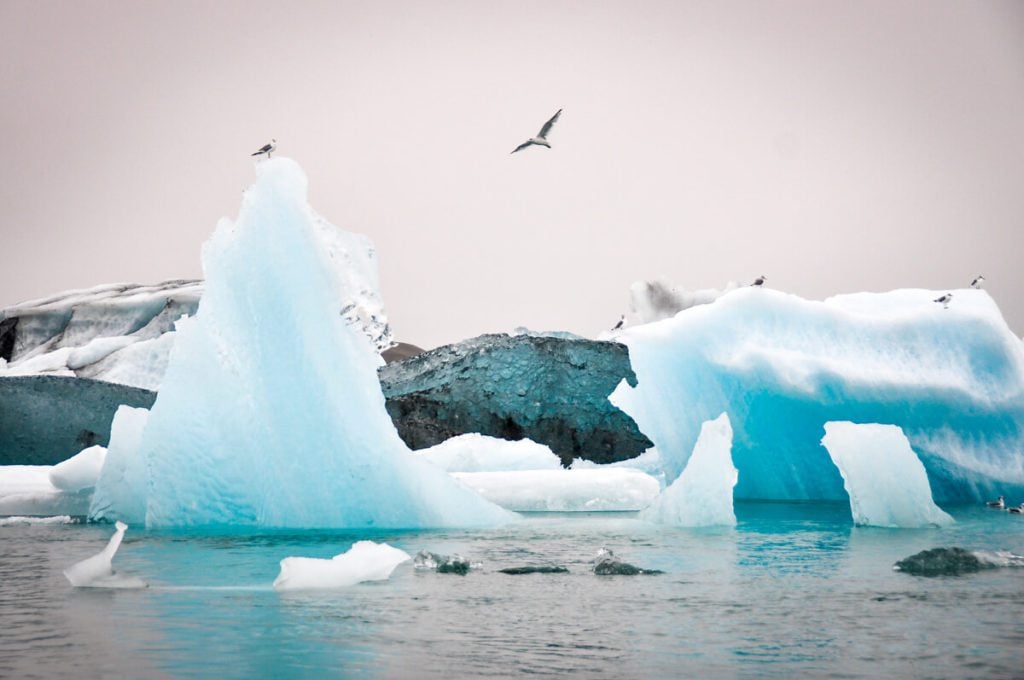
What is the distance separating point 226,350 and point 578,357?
18.2 meters

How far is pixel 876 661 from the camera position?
5.69m

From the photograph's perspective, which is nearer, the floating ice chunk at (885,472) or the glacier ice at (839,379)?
the floating ice chunk at (885,472)

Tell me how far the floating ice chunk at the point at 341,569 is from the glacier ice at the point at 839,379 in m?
9.32

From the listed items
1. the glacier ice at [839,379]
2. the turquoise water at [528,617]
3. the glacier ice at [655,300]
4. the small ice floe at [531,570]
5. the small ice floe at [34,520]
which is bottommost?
the turquoise water at [528,617]

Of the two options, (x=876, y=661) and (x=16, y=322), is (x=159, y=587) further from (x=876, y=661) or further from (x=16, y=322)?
(x=16, y=322)

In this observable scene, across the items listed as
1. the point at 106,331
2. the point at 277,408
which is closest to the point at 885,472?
the point at 277,408

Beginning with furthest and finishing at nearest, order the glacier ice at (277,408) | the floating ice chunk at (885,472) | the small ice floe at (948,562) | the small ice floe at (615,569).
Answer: the floating ice chunk at (885,472) < the glacier ice at (277,408) < the small ice floe at (948,562) < the small ice floe at (615,569)

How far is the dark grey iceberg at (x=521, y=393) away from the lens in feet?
98.0

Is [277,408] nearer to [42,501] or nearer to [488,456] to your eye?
[42,501]

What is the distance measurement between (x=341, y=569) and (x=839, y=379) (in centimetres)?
1088

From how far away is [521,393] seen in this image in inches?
1171

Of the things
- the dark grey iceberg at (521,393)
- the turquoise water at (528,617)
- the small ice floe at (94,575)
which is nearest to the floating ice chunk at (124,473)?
the turquoise water at (528,617)

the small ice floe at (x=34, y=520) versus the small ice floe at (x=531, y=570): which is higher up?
the small ice floe at (x=34, y=520)

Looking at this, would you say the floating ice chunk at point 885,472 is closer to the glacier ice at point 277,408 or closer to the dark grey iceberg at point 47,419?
the glacier ice at point 277,408
